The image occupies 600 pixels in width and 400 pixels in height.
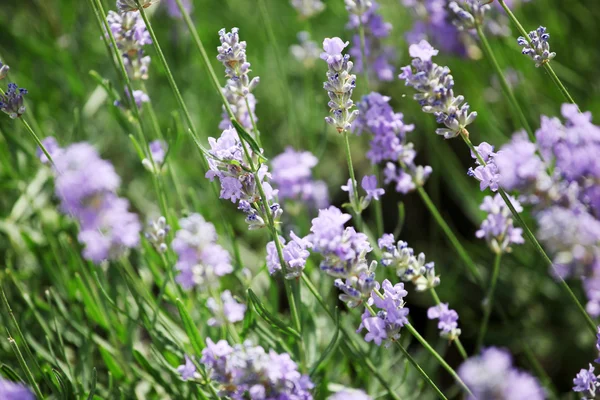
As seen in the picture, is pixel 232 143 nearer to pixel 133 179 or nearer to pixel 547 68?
pixel 547 68

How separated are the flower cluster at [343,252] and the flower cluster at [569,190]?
271mm

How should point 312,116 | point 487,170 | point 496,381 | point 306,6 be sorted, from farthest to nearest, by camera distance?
point 312,116, point 306,6, point 487,170, point 496,381

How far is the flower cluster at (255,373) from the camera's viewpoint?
899mm

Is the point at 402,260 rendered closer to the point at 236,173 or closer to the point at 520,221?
the point at 520,221

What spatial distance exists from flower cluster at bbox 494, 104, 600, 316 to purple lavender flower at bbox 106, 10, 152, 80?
91cm

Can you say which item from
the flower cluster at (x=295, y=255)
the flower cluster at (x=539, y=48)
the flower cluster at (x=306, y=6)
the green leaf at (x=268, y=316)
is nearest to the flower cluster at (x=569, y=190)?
the flower cluster at (x=539, y=48)

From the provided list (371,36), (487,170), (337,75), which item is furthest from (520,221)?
(371,36)

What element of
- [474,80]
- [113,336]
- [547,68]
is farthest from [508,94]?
[113,336]

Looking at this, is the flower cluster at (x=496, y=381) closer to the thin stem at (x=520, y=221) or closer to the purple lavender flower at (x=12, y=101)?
the thin stem at (x=520, y=221)

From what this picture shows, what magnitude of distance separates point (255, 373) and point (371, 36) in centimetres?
119

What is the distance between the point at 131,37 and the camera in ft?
4.36

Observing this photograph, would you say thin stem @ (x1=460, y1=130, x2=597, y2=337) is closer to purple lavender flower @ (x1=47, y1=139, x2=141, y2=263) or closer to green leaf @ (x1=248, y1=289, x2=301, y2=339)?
green leaf @ (x1=248, y1=289, x2=301, y2=339)

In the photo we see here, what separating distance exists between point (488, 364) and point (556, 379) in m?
1.42

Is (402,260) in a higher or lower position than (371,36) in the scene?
lower
